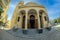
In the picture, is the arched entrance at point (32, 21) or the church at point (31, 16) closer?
the church at point (31, 16)

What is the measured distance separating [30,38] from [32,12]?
10079 millimetres

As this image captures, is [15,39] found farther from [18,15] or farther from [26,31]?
[18,15]

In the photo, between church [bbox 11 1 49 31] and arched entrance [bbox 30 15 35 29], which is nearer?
church [bbox 11 1 49 31]

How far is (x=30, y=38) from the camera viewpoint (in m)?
15.1

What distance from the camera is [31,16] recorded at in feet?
82.6

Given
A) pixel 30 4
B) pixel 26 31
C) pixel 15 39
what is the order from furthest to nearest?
1. pixel 30 4
2. pixel 26 31
3. pixel 15 39

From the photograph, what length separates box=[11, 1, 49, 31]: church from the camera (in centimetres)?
2214

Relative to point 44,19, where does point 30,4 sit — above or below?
above

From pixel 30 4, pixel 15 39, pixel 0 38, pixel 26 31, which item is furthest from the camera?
pixel 30 4

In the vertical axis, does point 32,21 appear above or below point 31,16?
below

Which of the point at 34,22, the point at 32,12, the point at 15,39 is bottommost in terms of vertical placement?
the point at 15,39

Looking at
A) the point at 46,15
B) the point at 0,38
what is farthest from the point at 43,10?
the point at 0,38

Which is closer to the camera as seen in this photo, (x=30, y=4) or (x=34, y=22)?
(x=30, y=4)

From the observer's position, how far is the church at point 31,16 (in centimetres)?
2214
